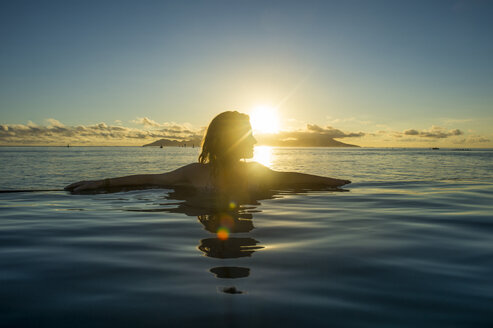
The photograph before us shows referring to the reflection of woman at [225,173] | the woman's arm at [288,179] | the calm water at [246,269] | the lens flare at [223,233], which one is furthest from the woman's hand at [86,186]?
the lens flare at [223,233]

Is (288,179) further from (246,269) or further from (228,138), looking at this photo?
(246,269)

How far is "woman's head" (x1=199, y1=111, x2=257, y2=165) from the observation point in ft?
21.8

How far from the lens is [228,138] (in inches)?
262

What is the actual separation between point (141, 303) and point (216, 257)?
1.01 meters

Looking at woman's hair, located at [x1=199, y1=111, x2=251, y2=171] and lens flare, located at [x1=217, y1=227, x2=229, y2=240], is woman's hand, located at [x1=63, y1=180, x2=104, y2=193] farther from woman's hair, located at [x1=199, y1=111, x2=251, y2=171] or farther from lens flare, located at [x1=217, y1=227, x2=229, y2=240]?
lens flare, located at [x1=217, y1=227, x2=229, y2=240]

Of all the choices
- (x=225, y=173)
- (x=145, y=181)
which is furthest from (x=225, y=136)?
(x=145, y=181)

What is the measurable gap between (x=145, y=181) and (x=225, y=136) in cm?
253

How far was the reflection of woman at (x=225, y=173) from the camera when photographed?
6680mm

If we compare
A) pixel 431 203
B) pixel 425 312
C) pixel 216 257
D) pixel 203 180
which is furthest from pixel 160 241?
pixel 431 203

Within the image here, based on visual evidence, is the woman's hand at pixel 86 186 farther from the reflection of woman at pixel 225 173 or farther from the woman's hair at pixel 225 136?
the woman's hair at pixel 225 136

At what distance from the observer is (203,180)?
24.9 ft

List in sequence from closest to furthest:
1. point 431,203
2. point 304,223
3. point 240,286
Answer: point 240,286
point 304,223
point 431,203

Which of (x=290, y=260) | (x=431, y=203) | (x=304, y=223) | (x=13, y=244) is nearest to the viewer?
(x=290, y=260)

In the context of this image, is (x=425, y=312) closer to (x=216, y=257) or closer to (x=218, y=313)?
(x=218, y=313)
